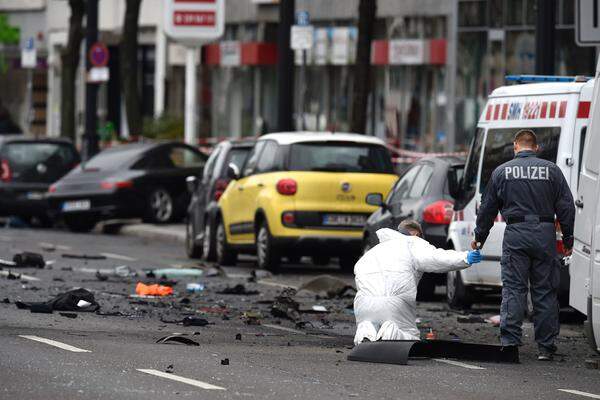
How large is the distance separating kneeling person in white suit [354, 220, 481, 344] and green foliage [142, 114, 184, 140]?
3430cm

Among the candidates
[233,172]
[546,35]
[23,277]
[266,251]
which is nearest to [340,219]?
[266,251]

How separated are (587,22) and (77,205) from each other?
45.2 ft

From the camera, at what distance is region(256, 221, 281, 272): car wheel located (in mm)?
22438

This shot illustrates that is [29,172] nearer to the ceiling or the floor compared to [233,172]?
nearer to the floor

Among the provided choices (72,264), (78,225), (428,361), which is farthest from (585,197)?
(78,225)

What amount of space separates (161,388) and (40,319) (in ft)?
15.0

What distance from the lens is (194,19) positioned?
A: 119 feet

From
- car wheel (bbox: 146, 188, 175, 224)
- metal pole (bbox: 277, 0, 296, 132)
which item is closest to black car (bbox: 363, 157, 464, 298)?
metal pole (bbox: 277, 0, 296, 132)

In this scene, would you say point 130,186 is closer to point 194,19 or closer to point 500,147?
point 194,19

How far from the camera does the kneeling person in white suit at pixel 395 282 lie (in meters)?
13.1

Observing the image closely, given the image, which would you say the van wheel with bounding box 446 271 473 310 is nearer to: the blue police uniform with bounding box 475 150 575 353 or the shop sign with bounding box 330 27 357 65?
the blue police uniform with bounding box 475 150 575 353

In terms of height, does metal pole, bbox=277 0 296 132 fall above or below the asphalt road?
above

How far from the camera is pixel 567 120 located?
1630cm

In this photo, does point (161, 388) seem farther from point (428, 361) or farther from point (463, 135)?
point (463, 135)
